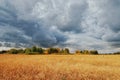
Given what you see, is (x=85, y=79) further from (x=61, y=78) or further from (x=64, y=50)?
(x=64, y=50)

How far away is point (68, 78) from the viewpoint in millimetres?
9625

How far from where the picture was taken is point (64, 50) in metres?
70.4

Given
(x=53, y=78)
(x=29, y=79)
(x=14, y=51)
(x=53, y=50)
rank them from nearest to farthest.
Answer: (x=29, y=79)
(x=53, y=78)
(x=14, y=51)
(x=53, y=50)

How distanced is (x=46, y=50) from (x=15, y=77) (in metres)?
61.7

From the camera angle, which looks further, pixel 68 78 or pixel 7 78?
pixel 68 78

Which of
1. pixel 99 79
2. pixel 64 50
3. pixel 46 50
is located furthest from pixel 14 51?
pixel 99 79

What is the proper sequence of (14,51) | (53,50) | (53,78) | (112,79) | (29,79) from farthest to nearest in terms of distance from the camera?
(53,50), (14,51), (112,79), (53,78), (29,79)

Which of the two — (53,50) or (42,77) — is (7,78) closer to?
(42,77)

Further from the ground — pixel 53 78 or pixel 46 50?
pixel 46 50

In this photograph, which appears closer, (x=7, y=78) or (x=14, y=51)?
(x=7, y=78)

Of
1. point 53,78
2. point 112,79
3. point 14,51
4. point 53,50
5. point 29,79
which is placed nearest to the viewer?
point 29,79

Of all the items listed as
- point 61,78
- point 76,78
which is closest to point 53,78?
point 61,78

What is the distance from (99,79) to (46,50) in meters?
60.6

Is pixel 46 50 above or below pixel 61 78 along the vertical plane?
above
